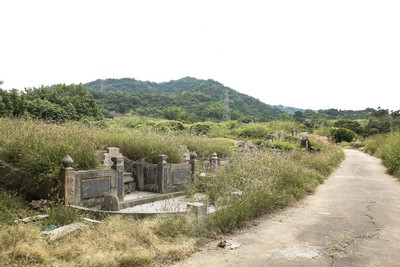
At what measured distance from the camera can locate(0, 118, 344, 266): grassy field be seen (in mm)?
4062

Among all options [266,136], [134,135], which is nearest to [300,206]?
[134,135]

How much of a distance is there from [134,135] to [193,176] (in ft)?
8.00

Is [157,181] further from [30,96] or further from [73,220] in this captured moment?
[30,96]

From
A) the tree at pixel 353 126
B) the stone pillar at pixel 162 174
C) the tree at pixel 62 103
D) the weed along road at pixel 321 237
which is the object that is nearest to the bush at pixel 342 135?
the tree at pixel 353 126

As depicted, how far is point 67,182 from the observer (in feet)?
19.4

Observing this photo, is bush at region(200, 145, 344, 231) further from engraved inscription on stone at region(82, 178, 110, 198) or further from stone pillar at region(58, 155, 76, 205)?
stone pillar at region(58, 155, 76, 205)

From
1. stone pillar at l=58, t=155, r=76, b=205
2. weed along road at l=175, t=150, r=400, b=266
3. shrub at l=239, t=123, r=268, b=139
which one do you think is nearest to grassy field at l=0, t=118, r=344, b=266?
stone pillar at l=58, t=155, r=76, b=205

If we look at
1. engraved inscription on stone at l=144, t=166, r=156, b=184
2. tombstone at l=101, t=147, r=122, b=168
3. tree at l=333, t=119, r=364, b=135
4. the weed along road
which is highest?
tree at l=333, t=119, r=364, b=135

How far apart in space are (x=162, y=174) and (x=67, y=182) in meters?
2.89

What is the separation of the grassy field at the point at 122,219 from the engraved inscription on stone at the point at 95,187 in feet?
1.66

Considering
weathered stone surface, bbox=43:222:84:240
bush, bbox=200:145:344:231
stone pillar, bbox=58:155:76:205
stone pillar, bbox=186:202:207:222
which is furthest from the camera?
bush, bbox=200:145:344:231

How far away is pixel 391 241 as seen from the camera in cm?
543

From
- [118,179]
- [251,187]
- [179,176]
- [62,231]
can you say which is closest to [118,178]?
[118,179]

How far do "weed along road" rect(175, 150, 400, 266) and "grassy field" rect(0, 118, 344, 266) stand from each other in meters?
0.40
